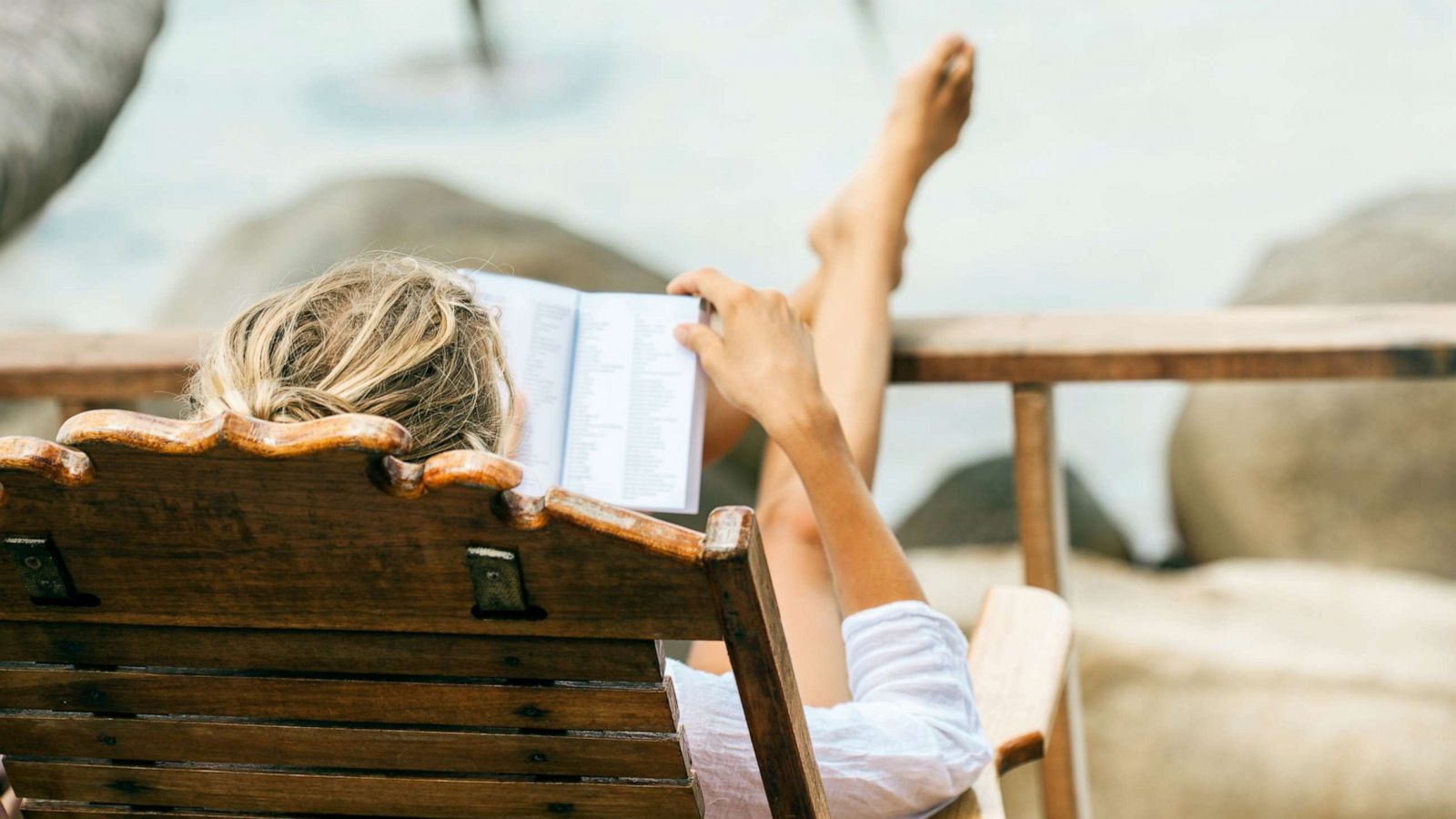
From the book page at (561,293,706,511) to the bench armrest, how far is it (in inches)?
11.2

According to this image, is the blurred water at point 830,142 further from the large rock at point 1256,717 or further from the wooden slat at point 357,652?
the wooden slat at point 357,652

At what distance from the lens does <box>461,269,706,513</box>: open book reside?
4.19ft

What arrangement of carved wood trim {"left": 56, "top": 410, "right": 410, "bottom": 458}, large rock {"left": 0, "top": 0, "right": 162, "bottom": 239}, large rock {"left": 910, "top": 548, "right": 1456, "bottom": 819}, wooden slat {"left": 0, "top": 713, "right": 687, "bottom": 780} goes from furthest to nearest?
large rock {"left": 0, "top": 0, "right": 162, "bottom": 239}, large rock {"left": 910, "top": 548, "right": 1456, "bottom": 819}, wooden slat {"left": 0, "top": 713, "right": 687, "bottom": 780}, carved wood trim {"left": 56, "top": 410, "right": 410, "bottom": 458}

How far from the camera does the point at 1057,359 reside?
1.47m

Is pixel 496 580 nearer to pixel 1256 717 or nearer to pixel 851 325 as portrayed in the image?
pixel 851 325

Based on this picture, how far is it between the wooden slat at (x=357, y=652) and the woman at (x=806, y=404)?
107 millimetres

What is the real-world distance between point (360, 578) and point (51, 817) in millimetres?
299

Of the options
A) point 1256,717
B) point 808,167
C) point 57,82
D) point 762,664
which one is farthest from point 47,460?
point 808,167

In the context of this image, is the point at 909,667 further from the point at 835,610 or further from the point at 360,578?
the point at 360,578

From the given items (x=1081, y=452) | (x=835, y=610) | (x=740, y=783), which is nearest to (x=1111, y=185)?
(x=1081, y=452)

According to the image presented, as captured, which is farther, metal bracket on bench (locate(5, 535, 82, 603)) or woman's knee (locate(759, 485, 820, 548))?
woman's knee (locate(759, 485, 820, 548))

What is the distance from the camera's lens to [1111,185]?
3820 millimetres

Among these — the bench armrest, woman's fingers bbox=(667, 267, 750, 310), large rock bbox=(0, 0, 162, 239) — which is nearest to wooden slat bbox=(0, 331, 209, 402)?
woman's fingers bbox=(667, 267, 750, 310)

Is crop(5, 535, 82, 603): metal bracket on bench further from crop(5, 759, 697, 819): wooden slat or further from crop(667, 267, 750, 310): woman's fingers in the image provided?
crop(667, 267, 750, 310): woman's fingers
